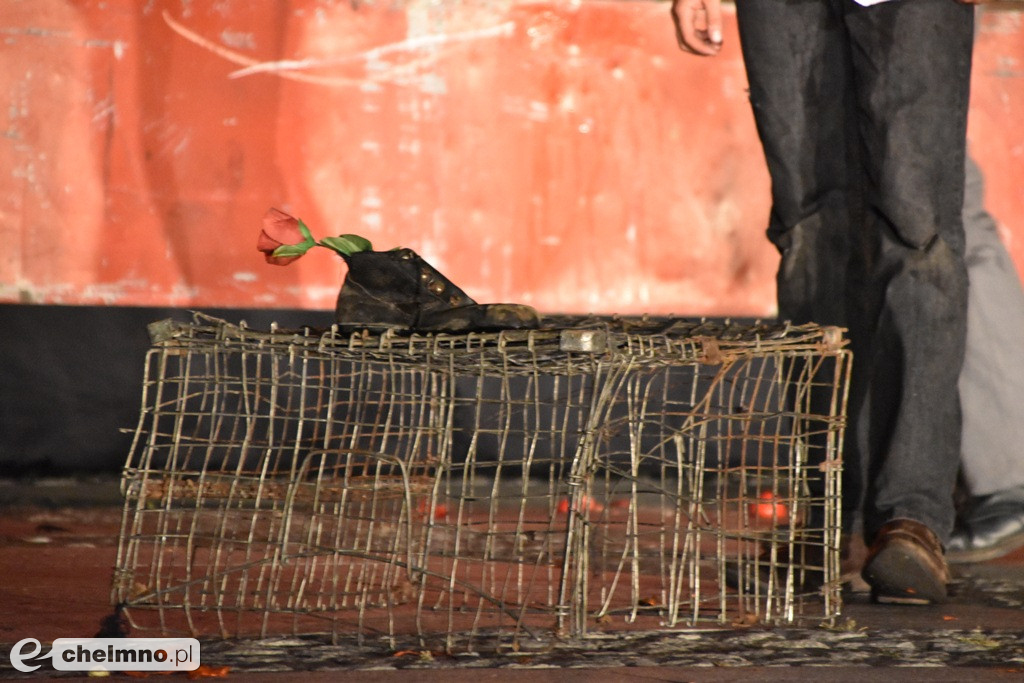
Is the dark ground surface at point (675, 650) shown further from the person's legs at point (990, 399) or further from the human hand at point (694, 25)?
the human hand at point (694, 25)

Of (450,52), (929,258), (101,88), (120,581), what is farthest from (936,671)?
(101,88)

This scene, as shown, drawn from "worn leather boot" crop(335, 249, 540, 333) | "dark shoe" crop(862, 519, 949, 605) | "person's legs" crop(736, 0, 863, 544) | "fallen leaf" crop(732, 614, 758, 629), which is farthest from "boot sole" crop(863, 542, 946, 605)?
"worn leather boot" crop(335, 249, 540, 333)

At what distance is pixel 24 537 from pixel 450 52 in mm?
1703

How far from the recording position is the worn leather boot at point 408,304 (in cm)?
143

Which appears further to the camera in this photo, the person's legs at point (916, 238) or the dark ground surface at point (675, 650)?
the person's legs at point (916, 238)

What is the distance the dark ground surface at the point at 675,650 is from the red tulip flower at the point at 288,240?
527 millimetres

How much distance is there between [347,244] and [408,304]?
185 mm

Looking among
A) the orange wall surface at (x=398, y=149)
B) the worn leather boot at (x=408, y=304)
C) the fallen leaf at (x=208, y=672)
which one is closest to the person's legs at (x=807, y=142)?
the worn leather boot at (x=408, y=304)

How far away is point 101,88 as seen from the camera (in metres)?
3.14

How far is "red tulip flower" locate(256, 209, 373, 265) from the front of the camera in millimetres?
1614

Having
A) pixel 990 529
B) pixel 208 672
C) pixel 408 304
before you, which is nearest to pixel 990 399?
pixel 990 529

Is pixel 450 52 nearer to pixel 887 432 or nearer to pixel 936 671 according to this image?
pixel 887 432

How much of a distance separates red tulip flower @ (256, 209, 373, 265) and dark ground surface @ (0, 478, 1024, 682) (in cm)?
53

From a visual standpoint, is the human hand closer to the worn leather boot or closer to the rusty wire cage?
the rusty wire cage
